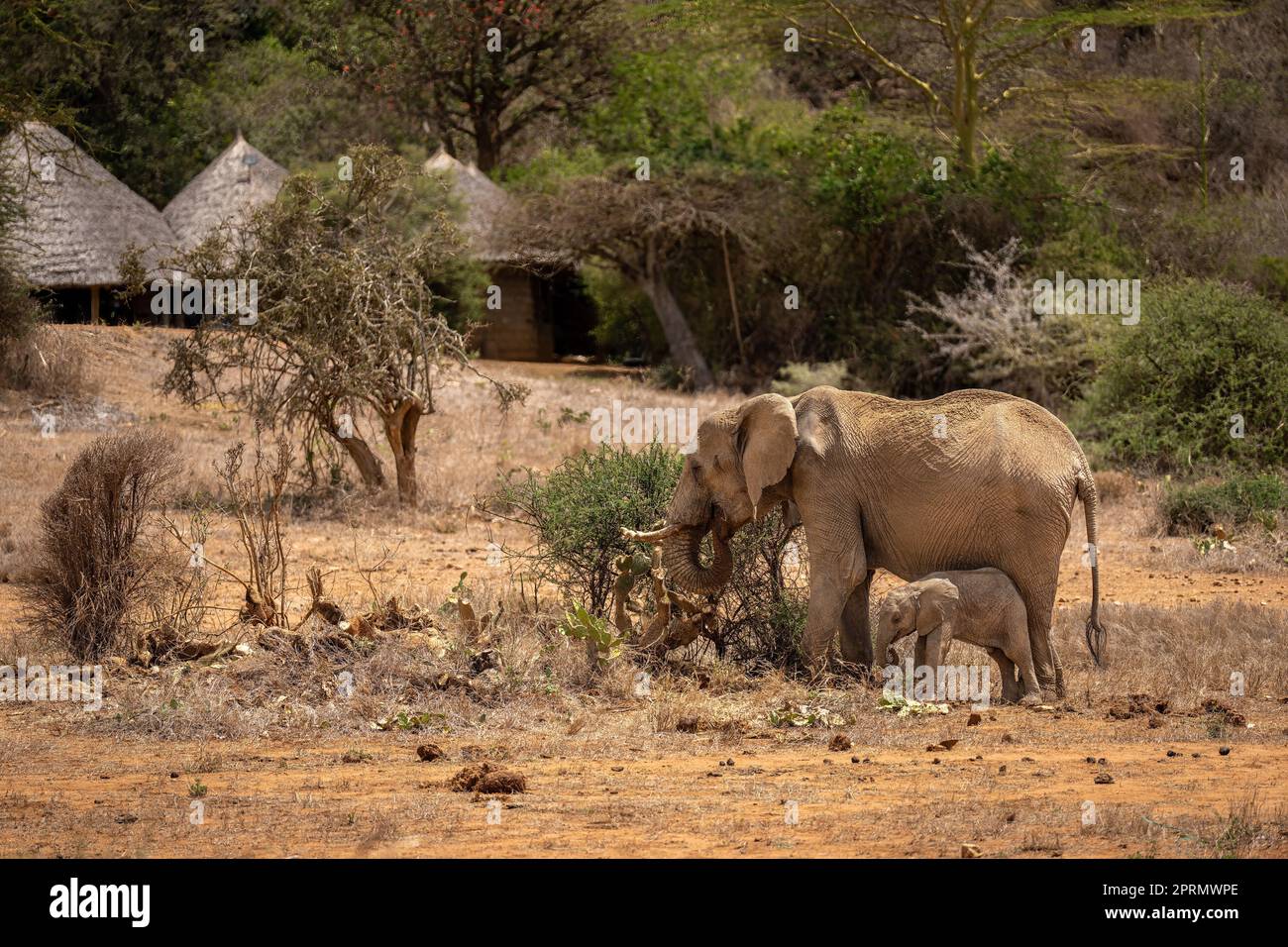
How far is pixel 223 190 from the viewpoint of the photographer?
29.3 meters

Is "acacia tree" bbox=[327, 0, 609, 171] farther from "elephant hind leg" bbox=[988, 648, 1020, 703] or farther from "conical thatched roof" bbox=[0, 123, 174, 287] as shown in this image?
"elephant hind leg" bbox=[988, 648, 1020, 703]

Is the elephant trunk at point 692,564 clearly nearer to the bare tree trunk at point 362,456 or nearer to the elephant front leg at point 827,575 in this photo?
the elephant front leg at point 827,575

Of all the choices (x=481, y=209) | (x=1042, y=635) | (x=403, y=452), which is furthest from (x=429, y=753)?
(x=481, y=209)

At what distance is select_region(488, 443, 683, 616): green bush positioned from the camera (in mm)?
10961

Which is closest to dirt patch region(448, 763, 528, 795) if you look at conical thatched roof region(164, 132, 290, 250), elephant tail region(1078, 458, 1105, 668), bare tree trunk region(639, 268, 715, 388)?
elephant tail region(1078, 458, 1105, 668)

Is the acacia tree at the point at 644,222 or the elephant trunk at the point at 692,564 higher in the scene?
Result: the acacia tree at the point at 644,222

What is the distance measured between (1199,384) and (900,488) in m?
10.7

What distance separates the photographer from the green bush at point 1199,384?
60.1 ft

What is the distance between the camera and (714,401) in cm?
2456

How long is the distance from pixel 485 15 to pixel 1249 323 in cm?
2246

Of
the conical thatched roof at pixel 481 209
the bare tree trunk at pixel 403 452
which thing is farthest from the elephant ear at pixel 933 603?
the conical thatched roof at pixel 481 209

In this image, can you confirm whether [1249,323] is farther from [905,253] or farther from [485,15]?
[485,15]

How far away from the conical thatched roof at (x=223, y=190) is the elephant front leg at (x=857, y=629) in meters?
20.7

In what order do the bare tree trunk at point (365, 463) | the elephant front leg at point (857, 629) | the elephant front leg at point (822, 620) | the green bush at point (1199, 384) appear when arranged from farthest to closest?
the green bush at point (1199, 384) → the bare tree trunk at point (365, 463) → the elephant front leg at point (857, 629) → the elephant front leg at point (822, 620)
